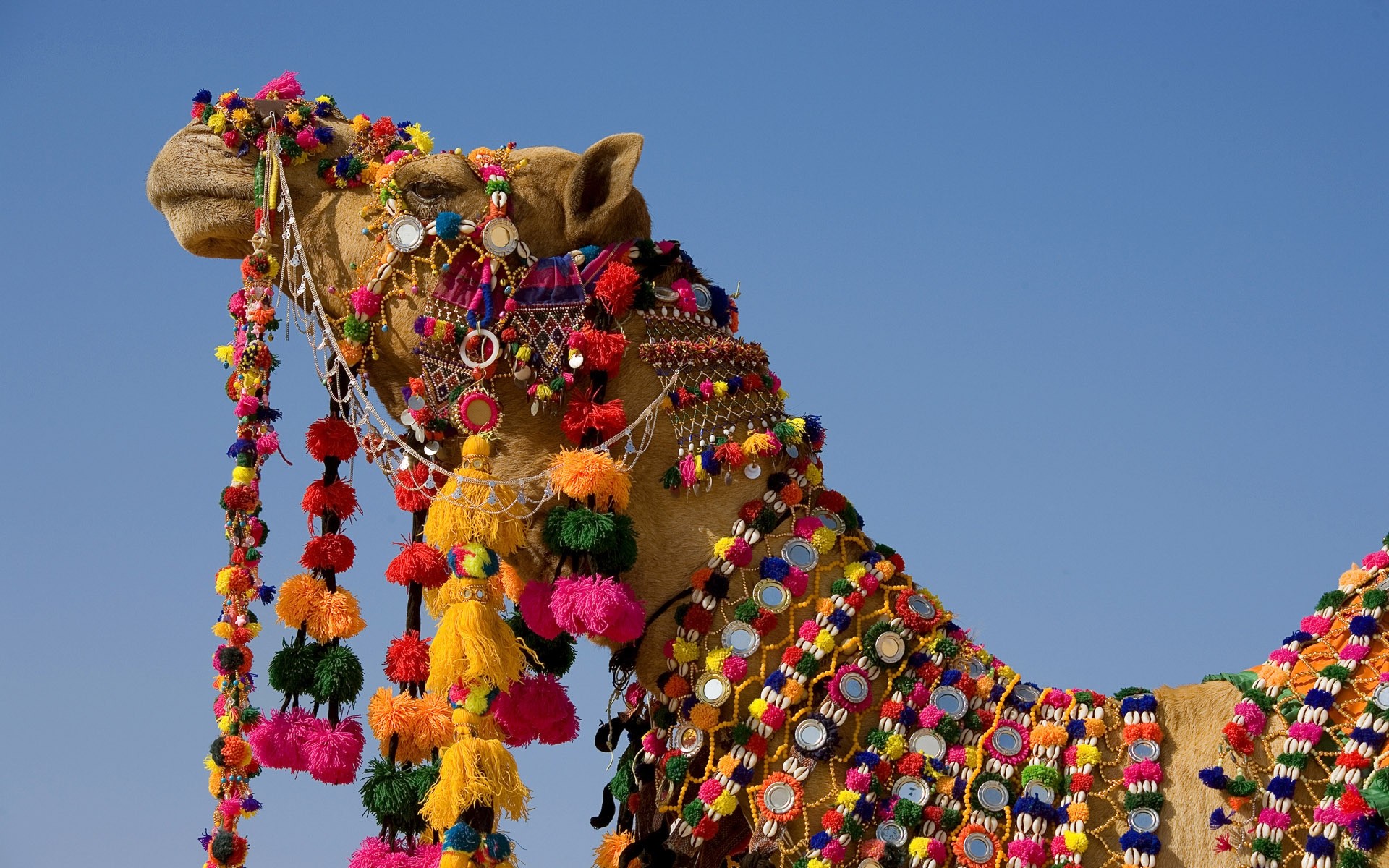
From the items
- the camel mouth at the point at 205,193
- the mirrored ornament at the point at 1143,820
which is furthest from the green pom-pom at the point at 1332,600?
the camel mouth at the point at 205,193

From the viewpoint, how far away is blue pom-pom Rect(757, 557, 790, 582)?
5.81m

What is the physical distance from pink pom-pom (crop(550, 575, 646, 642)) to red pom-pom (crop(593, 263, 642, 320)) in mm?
964

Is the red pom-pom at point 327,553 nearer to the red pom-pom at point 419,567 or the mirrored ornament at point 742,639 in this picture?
the red pom-pom at point 419,567

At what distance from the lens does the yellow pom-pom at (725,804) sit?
5.61m

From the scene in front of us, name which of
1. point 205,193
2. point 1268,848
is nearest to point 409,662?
point 205,193

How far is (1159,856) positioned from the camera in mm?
5418

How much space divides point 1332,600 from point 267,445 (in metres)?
3.82

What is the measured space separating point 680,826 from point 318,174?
2.67 meters

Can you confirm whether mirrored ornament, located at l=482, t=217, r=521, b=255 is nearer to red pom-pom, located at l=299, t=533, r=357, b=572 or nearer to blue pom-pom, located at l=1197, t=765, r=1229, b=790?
red pom-pom, located at l=299, t=533, r=357, b=572

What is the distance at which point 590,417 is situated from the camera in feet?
19.1

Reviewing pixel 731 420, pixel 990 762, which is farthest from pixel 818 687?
pixel 731 420

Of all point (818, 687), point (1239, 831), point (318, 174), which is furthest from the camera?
point (318, 174)

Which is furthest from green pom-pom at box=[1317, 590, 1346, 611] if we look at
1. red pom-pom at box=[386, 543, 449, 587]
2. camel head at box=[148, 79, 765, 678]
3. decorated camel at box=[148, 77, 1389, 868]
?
red pom-pom at box=[386, 543, 449, 587]

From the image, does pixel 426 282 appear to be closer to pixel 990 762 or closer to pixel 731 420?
pixel 731 420
